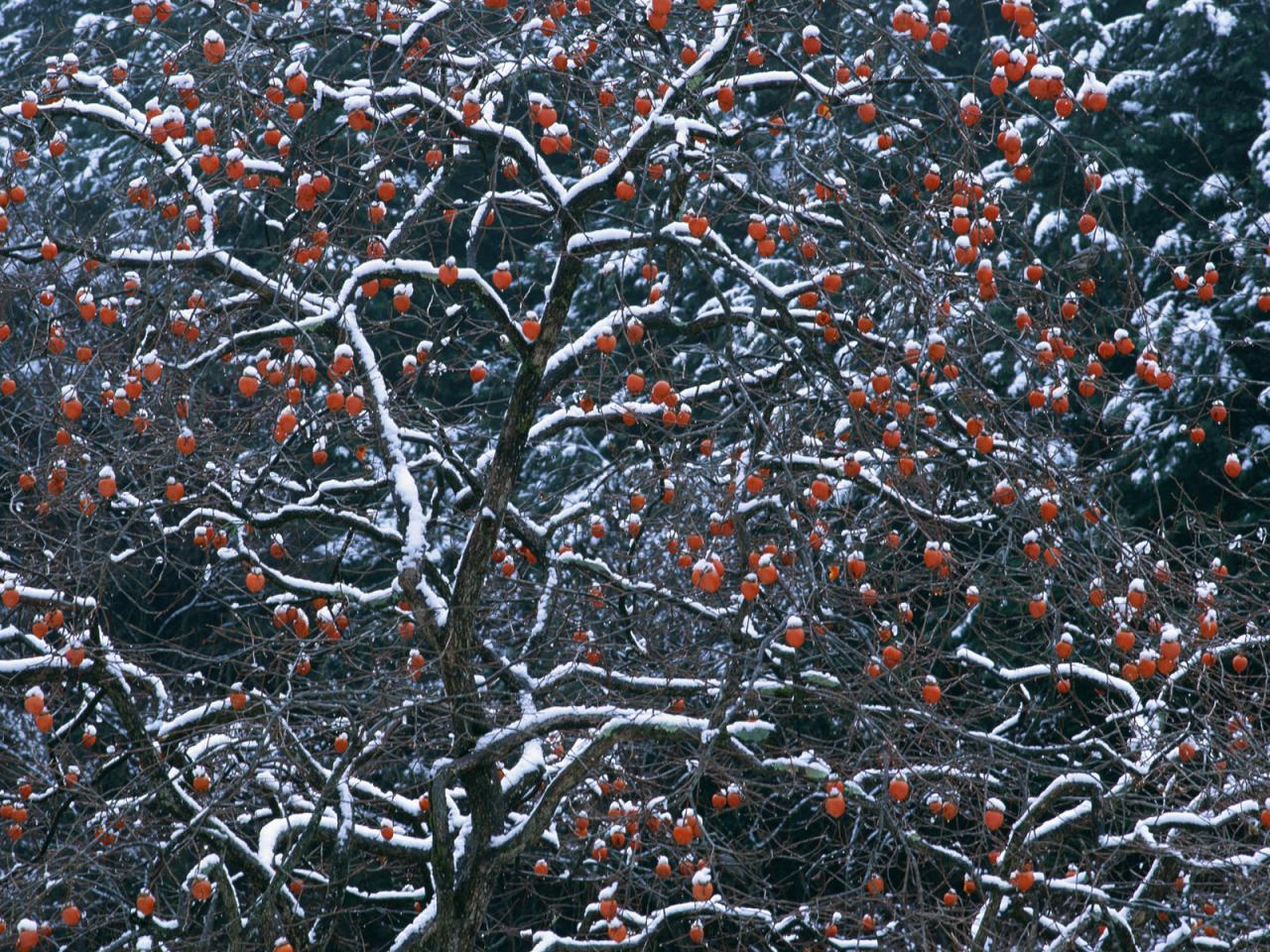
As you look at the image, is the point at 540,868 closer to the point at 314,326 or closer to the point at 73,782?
the point at 73,782

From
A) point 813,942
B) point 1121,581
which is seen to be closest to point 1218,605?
point 1121,581

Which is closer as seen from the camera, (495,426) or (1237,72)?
(1237,72)

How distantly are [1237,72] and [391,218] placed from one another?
7.39 m

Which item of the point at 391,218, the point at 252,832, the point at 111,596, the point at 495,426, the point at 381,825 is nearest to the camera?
the point at 381,825

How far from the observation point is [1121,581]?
472 cm

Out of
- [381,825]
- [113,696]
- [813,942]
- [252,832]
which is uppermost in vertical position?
[113,696]

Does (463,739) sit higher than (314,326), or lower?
lower

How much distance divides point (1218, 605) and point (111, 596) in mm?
8259

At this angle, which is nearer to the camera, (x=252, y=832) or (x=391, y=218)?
(x=252, y=832)

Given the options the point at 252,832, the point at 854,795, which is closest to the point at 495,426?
the point at 252,832

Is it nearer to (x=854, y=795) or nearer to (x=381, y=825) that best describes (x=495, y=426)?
(x=381, y=825)

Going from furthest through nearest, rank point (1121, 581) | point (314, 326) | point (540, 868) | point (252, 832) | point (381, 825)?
point (252, 832) → point (540, 868) → point (381, 825) → point (314, 326) → point (1121, 581)

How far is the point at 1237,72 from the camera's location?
376 inches

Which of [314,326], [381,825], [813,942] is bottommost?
[813,942]
